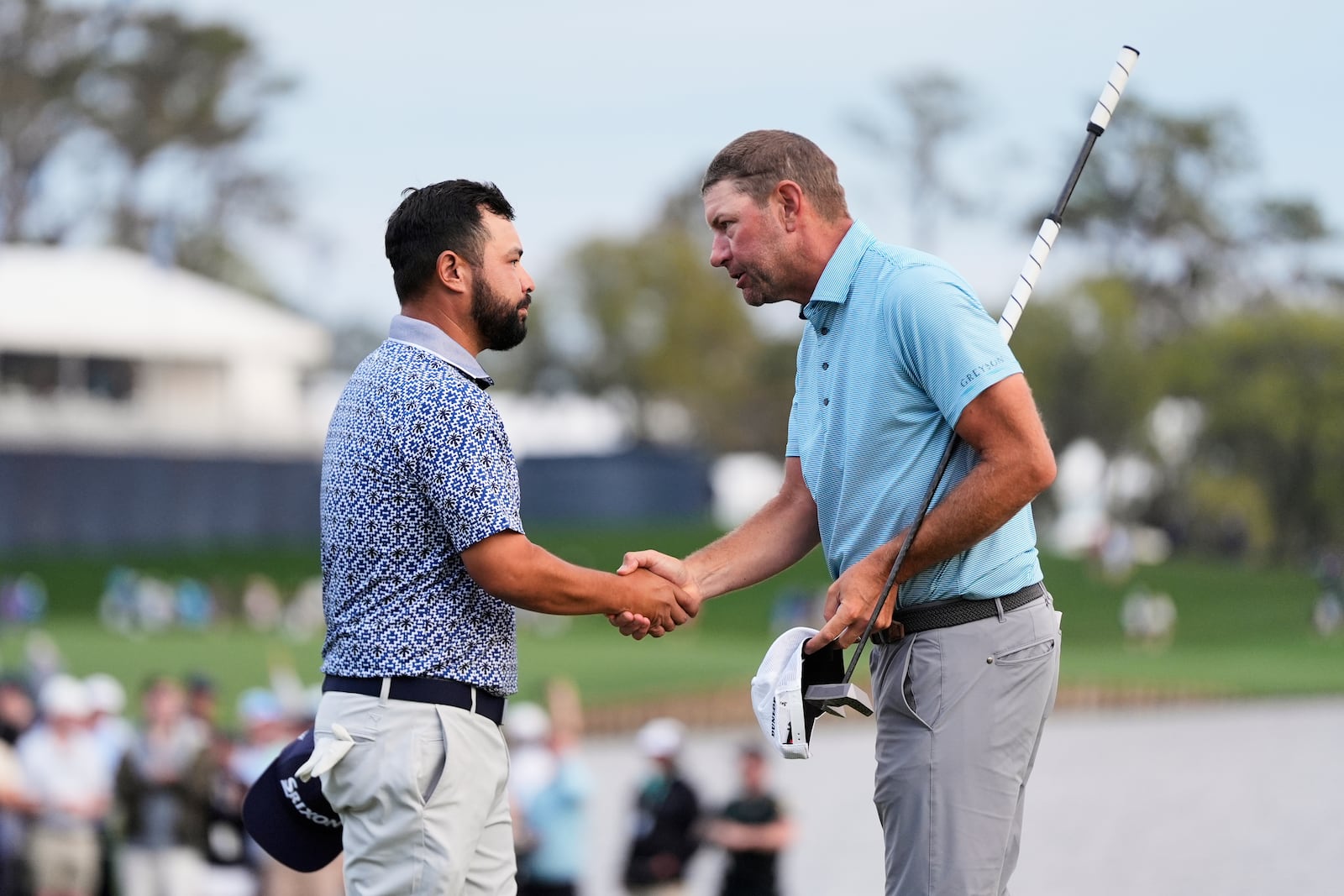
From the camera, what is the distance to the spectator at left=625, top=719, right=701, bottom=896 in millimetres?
10594

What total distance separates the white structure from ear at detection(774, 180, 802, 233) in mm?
50512

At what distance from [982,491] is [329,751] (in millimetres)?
1517

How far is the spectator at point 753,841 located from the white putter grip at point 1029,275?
20.0ft

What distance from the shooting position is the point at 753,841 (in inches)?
404

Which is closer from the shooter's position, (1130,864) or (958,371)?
(958,371)

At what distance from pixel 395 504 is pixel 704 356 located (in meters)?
61.8

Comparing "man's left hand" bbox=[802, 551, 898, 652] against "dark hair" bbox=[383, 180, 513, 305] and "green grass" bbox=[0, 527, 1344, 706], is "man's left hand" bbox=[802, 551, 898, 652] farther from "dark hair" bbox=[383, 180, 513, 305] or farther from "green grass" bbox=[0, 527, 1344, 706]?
"green grass" bbox=[0, 527, 1344, 706]

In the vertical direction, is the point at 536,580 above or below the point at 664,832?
above

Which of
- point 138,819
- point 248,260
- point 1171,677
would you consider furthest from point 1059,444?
point 138,819

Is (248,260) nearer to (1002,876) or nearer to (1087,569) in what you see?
(1087,569)

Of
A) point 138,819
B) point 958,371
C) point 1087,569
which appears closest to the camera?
point 958,371

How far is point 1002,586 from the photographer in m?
4.28

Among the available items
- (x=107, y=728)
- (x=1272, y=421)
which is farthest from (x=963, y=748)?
(x=1272, y=421)

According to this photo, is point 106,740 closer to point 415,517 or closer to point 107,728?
point 107,728
